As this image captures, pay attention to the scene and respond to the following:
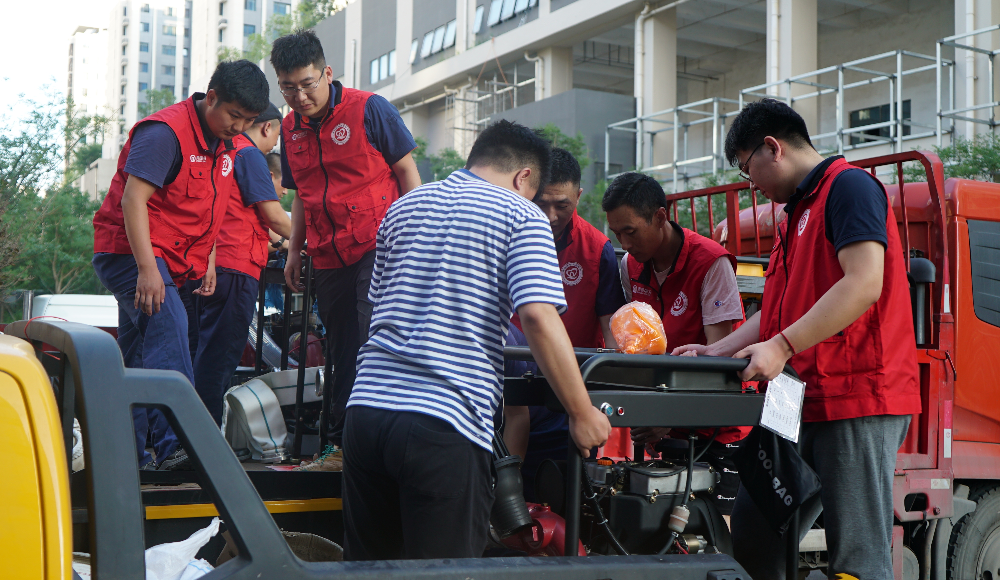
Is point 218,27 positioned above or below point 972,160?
above

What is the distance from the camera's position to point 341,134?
161 inches

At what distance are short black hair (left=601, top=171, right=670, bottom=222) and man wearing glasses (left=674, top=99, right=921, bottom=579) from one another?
0.83 m

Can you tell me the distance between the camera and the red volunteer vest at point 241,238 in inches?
186

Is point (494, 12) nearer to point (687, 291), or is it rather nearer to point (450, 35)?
point (450, 35)

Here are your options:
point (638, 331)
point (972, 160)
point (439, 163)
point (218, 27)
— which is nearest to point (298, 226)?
point (638, 331)

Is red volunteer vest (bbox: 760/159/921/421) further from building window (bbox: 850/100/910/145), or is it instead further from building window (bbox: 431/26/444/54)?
building window (bbox: 431/26/444/54)

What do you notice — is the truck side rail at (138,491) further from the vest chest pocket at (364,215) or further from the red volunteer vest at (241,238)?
the red volunteer vest at (241,238)

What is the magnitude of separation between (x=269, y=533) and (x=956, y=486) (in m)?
4.12

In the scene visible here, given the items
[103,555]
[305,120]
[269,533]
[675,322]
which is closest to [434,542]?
[269,533]

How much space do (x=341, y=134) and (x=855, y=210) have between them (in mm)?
2405

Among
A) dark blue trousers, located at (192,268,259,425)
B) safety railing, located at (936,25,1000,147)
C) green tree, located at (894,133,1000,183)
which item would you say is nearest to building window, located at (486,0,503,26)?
safety railing, located at (936,25,1000,147)

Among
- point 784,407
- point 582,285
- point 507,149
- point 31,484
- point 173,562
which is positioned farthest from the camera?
point 582,285

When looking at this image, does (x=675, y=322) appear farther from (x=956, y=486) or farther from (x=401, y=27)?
(x=401, y=27)

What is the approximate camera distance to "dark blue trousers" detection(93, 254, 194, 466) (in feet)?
11.9
